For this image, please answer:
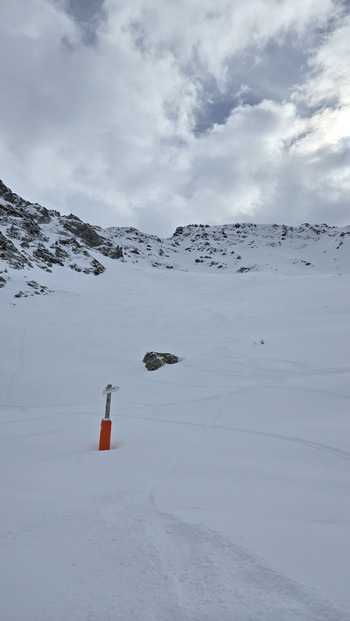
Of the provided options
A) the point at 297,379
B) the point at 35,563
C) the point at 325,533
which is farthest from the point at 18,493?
the point at 297,379

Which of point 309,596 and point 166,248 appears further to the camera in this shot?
point 166,248

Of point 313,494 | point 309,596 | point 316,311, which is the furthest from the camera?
point 316,311

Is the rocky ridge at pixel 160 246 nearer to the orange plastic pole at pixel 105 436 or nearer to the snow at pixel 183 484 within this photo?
the snow at pixel 183 484

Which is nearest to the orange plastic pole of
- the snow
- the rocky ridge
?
the snow

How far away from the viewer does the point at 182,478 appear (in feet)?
11.0

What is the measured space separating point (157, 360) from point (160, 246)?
223 ft

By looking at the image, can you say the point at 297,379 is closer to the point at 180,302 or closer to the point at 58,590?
the point at 58,590

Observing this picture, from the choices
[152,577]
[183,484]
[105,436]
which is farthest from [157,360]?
[152,577]

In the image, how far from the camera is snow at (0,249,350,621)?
1.83 meters

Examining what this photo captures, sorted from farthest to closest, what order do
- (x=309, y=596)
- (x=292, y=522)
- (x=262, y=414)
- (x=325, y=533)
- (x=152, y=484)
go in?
(x=262, y=414), (x=152, y=484), (x=292, y=522), (x=325, y=533), (x=309, y=596)

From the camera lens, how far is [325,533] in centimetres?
233

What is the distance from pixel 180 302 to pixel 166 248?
2250 inches

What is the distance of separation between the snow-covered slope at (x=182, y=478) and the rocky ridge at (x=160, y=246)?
49.1 ft

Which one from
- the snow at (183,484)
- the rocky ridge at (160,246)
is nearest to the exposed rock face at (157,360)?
the snow at (183,484)
